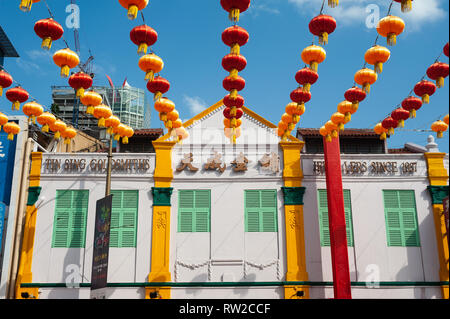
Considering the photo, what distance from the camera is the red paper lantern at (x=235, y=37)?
8156mm

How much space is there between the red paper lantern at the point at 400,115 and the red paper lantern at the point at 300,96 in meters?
2.87

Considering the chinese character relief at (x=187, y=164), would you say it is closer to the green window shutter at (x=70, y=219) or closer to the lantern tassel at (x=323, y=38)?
the green window shutter at (x=70, y=219)

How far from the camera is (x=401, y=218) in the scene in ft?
50.8

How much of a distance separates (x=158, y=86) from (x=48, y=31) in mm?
2595

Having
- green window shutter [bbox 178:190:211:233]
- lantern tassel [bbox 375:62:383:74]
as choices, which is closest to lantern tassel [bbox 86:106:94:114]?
green window shutter [bbox 178:190:211:233]

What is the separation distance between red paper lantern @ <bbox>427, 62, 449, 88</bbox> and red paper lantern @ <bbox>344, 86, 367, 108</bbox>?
1517mm

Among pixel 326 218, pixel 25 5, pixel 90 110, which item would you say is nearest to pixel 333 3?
pixel 25 5

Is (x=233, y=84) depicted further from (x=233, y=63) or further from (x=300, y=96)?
(x=300, y=96)

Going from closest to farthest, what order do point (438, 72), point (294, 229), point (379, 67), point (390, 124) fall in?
point (379, 67) < point (438, 72) < point (390, 124) < point (294, 229)

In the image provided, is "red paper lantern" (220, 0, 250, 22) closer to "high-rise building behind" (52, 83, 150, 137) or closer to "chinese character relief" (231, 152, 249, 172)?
"chinese character relief" (231, 152, 249, 172)

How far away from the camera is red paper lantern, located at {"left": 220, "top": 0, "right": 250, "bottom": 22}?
289 inches

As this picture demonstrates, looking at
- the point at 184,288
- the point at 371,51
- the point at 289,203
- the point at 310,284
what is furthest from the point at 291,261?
the point at 371,51
